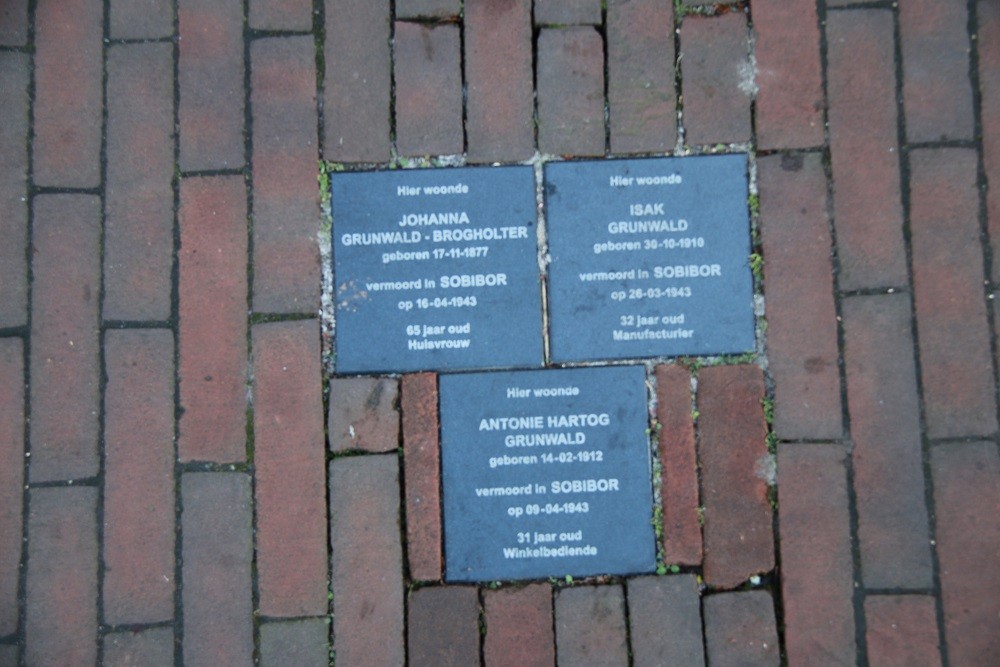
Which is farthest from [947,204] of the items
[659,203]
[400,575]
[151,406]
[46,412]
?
[46,412]

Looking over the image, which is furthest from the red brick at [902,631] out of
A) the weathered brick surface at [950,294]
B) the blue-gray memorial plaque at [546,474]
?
the blue-gray memorial plaque at [546,474]

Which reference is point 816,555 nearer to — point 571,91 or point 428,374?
point 428,374

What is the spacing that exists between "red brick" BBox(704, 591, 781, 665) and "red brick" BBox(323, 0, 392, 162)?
1.59 m

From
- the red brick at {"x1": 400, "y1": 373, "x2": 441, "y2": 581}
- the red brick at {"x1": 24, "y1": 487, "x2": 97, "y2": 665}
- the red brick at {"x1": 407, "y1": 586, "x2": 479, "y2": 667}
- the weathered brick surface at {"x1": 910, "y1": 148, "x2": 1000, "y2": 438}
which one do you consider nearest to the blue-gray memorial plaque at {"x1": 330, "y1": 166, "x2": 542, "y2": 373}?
the red brick at {"x1": 400, "y1": 373, "x2": 441, "y2": 581}

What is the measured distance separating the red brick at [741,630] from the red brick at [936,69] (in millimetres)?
1402

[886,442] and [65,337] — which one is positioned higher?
[65,337]

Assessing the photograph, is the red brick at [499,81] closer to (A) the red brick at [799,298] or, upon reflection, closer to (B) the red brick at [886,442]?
(A) the red brick at [799,298]

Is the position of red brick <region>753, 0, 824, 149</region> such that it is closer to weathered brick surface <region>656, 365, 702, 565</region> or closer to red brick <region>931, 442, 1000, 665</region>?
weathered brick surface <region>656, 365, 702, 565</region>

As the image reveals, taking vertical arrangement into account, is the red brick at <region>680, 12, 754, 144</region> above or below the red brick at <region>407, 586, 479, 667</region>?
above

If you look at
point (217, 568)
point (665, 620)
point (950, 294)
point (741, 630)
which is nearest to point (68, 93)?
point (217, 568)

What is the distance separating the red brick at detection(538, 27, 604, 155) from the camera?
91.0 inches

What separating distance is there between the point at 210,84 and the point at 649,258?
137cm

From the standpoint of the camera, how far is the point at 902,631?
2191 millimetres

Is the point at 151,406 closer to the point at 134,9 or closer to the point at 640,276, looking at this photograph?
the point at 134,9
